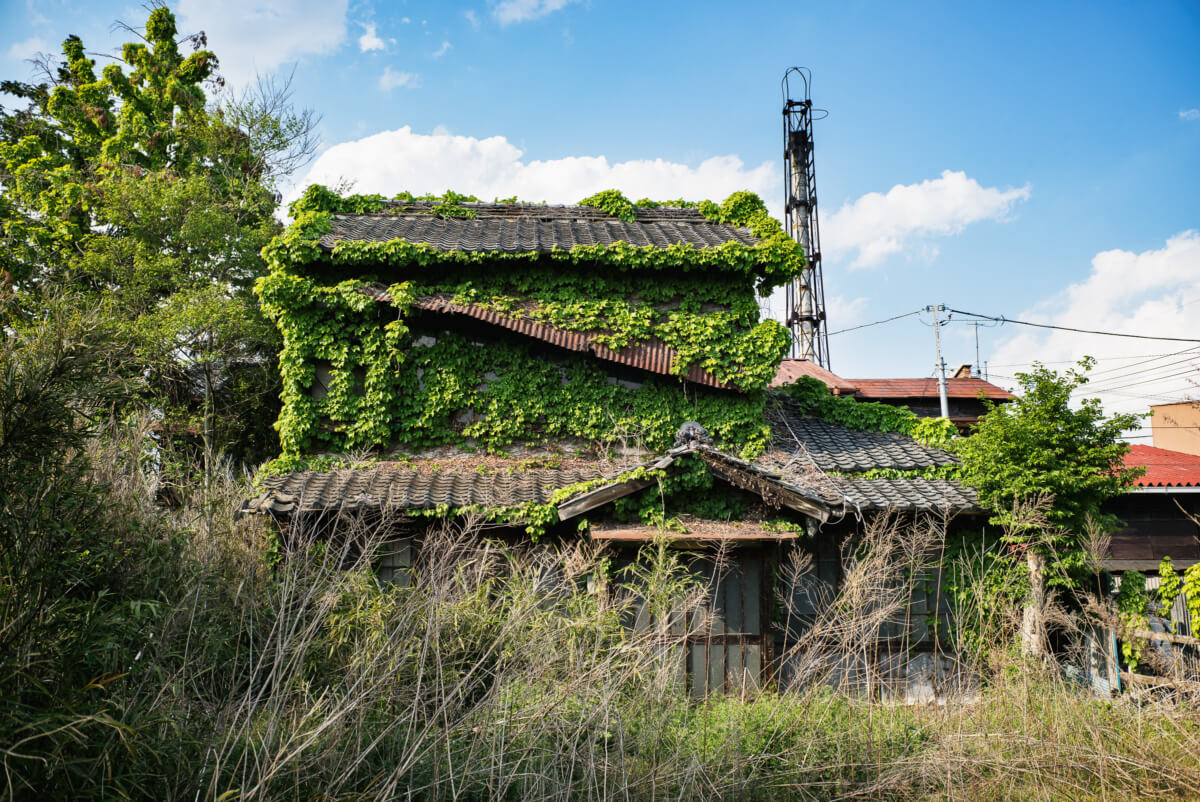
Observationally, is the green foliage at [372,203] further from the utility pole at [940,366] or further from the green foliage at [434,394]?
the utility pole at [940,366]

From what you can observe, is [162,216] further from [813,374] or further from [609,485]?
[813,374]

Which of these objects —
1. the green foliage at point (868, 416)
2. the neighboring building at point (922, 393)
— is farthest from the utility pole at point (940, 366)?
the green foliage at point (868, 416)

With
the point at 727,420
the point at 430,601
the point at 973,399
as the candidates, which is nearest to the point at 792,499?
the point at 727,420

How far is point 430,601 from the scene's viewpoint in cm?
430

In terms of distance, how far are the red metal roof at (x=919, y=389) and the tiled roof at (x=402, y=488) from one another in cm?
1574

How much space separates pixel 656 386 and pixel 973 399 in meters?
16.4

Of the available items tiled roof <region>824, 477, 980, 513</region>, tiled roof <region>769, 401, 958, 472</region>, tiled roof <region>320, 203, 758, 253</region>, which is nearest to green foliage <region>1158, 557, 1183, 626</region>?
tiled roof <region>824, 477, 980, 513</region>

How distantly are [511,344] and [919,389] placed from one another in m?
17.1

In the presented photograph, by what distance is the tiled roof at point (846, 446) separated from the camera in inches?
414

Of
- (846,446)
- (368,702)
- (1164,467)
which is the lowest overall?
(368,702)

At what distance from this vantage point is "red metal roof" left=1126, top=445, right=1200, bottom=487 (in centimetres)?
1389

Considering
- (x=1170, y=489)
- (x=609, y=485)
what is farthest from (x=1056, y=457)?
(x=1170, y=489)

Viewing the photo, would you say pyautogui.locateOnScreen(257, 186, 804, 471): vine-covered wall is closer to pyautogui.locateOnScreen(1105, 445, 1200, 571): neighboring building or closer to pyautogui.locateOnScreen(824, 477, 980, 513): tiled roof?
pyautogui.locateOnScreen(824, 477, 980, 513): tiled roof

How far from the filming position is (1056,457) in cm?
924
